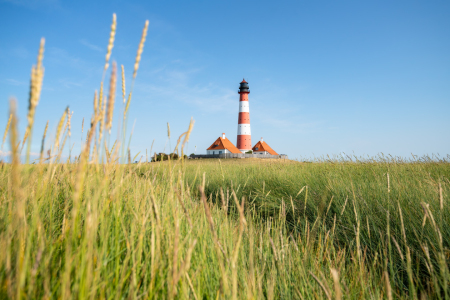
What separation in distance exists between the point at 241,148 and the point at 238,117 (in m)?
3.85

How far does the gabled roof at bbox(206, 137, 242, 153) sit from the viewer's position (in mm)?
34938

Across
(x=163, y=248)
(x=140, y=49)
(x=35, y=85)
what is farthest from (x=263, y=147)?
(x=35, y=85)

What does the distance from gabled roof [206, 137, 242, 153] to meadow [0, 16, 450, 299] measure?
2791 cm

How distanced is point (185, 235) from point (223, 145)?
109 ft

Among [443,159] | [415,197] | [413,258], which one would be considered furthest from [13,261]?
[443,159]

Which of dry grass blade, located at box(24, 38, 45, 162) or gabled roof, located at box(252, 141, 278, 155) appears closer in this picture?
dry grass blade, located at box(24, 38, 45, 162)

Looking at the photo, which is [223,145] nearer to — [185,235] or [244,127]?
[244,127]

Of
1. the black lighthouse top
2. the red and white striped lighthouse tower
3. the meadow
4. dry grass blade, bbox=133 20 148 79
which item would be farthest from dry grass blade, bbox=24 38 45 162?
the black lighthouse top

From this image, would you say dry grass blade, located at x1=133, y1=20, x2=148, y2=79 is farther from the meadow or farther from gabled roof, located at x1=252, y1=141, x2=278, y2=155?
gabled roof, located at x1=252, y1=141, x2=278, y2=155

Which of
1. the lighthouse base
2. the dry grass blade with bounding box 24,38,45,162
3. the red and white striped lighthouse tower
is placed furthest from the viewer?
the lighthouse base

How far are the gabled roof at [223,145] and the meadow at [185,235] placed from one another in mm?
27906

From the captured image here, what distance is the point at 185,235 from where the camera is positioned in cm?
177

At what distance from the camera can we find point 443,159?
8.01m

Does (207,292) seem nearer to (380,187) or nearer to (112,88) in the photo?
(112,88)
